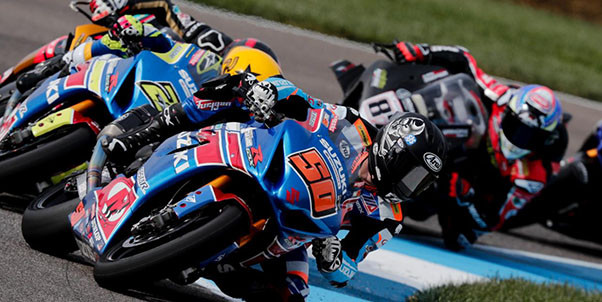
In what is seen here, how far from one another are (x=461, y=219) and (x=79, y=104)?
404 cm

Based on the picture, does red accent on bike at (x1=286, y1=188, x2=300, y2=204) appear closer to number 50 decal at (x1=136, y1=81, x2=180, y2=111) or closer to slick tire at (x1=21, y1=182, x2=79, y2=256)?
slick tire at (x1=21, y1=182, x2=79, y2=256)

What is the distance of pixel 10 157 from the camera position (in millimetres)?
5387

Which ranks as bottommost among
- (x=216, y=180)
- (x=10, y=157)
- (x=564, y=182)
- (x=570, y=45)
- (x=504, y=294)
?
(x=570, y=45)

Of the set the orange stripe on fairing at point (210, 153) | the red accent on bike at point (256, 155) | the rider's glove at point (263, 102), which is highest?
the rider's glove at point (263, 102)

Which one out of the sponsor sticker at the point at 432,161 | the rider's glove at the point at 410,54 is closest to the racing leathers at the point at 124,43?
the sponsor sticker at the point at 432,161

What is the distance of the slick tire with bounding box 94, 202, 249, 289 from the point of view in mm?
4168

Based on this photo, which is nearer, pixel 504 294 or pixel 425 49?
pixel 504 294

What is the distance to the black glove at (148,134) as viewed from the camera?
5.07 metres

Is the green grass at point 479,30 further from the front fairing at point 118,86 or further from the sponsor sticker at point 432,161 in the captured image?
the sponsor sticker at point 432,161

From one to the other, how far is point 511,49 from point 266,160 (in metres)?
13.1

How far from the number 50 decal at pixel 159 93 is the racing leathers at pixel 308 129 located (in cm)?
49

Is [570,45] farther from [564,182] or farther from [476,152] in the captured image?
[476,152]

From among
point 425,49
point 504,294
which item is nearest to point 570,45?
point 425,49

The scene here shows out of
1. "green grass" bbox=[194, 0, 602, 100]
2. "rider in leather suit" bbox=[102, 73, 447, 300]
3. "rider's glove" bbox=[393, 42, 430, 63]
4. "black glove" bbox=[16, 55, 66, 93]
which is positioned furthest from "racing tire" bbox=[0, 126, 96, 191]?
"green grass" bbox=[194, 0, 602, 100]
